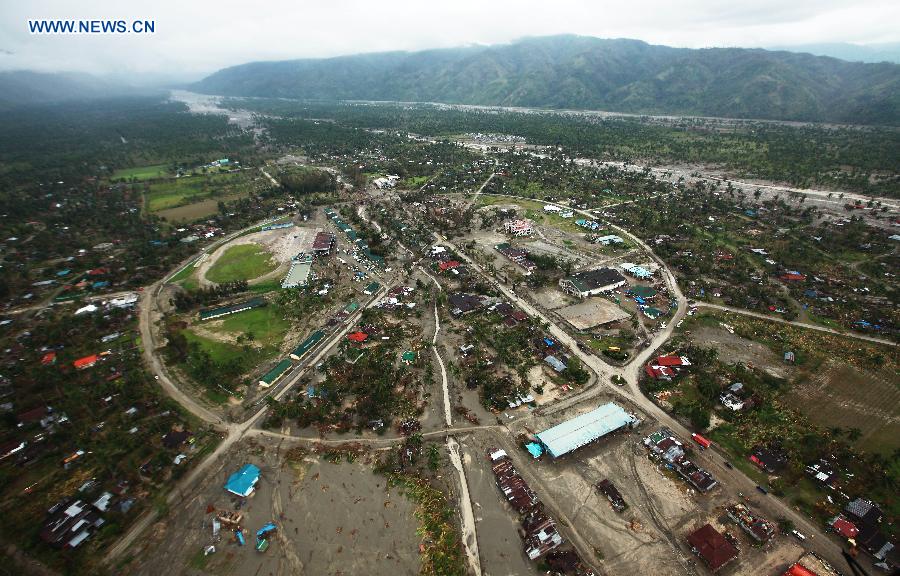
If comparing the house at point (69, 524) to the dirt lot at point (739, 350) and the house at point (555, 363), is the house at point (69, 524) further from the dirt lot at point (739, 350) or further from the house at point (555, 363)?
the dirt lot at point (739, 350)

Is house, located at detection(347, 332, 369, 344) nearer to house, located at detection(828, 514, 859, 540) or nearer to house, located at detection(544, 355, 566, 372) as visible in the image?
house, located at detection(544, 355, 566, 372)

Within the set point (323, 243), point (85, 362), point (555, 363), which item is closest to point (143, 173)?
point (323, 243)

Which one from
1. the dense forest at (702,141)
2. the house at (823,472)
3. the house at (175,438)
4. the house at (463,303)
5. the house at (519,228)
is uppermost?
the dense forest at (702,141)

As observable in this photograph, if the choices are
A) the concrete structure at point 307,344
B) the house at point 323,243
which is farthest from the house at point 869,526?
the house at point 323,243

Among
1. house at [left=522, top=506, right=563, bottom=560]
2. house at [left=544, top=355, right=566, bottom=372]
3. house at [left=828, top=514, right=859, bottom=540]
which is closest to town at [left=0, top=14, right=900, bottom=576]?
house at [left=828, top=514, right=859, bottom=540]

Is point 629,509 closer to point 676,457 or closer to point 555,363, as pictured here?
point 676,457

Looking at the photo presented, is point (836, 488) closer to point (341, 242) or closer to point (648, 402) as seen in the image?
point (648, 402)

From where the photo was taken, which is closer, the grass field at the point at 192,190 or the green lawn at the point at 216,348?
the green lawn at the point at 216,348

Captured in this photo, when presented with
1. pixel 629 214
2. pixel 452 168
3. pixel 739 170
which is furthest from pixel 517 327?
pixel 739 170
